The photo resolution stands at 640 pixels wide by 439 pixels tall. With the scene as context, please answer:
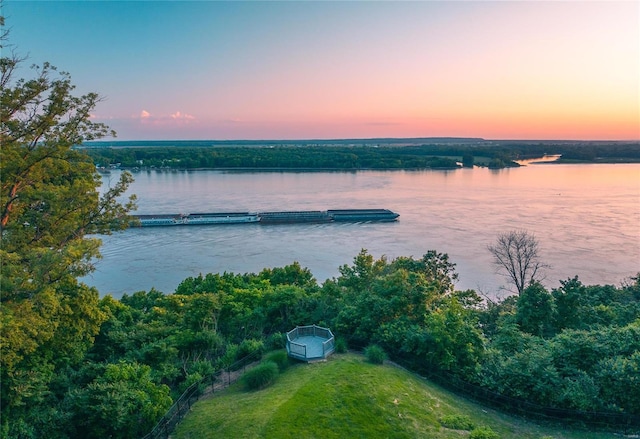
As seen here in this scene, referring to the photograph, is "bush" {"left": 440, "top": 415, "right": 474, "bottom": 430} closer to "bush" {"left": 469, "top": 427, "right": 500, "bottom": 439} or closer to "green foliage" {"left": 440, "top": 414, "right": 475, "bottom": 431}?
"green foliage" {"left": 440, "top": 414, "right": 475, "bottom": 431}

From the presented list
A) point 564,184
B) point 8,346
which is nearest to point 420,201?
point 564,184

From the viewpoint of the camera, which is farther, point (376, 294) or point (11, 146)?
point (376, 294)

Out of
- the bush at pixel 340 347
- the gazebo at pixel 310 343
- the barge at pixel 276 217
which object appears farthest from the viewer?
the barge at pixel 276 217

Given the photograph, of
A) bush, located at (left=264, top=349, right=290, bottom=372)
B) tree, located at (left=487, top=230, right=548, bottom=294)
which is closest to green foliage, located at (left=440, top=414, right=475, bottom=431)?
bush, located at (left=264, top=349, right=290, bottom=372)

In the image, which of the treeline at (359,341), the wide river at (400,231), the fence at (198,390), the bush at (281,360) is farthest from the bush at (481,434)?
the wide river at (400,231)

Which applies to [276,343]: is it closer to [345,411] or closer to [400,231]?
[345,411]

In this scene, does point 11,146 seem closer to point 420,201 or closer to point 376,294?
point 376,294

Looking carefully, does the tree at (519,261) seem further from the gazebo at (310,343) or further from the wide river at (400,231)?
the gazebo at (310,343)

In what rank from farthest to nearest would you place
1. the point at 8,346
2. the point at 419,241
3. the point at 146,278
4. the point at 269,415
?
the point at 419,241
the point at 146,278
the point at 269,415
the point at 8,346
